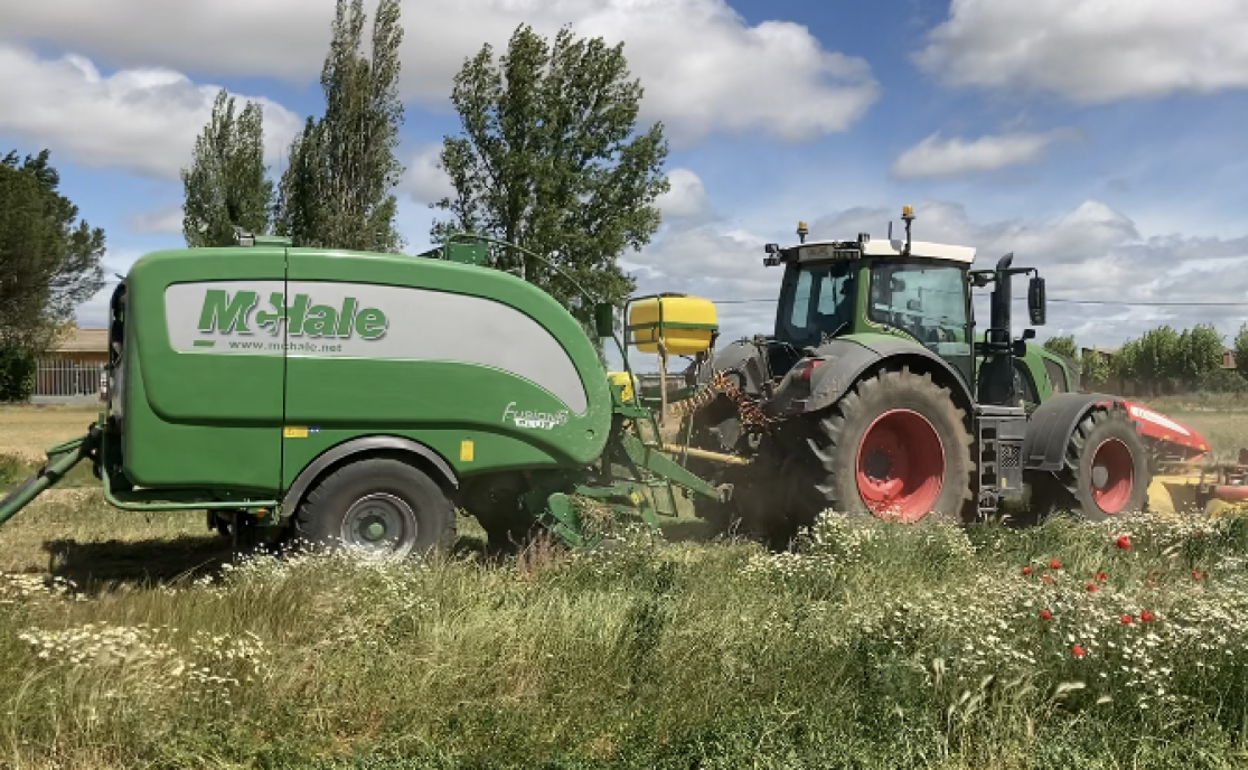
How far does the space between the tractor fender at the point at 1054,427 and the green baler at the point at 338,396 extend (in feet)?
14.1

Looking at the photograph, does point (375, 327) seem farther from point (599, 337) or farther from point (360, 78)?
point (360, 78)

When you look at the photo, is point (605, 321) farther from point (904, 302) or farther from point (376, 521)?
point (904, 302)

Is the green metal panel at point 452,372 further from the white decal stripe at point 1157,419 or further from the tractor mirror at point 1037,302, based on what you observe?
the white decal stripe at point 1157,419

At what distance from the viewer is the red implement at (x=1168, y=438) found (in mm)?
10508

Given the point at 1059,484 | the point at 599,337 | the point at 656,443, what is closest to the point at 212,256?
the point at 599,337

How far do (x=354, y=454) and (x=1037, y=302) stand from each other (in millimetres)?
5760

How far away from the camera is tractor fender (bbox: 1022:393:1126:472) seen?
912cm

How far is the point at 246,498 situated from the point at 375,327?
4.12ft

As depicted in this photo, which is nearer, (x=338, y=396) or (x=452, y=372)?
(x=338, y=396)

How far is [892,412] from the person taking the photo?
26.9 ft

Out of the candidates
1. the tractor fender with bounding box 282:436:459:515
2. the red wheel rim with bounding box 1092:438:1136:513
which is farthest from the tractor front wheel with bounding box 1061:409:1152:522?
the tractor fender with bounding box 282:436:459:515

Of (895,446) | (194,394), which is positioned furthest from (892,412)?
(194,394)

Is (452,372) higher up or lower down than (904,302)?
lower down

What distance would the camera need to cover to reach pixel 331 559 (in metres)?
5.64
